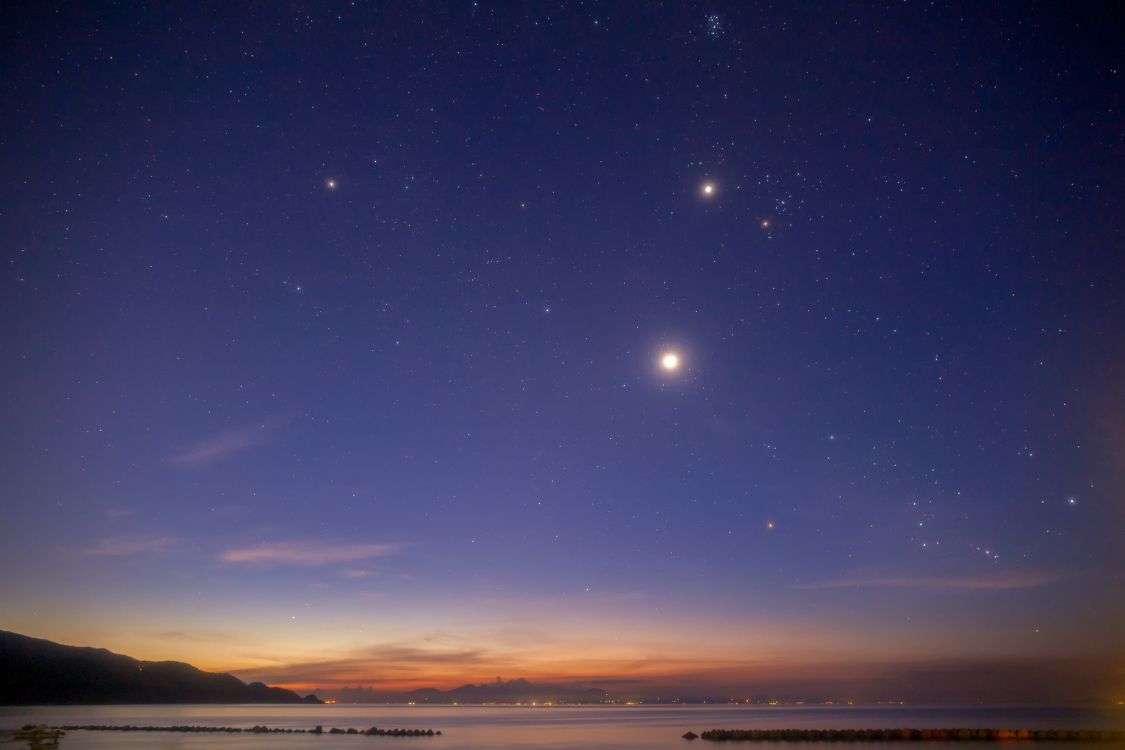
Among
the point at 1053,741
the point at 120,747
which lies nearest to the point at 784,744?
the point at 1053,741

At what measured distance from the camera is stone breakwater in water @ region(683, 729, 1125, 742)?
155 feet

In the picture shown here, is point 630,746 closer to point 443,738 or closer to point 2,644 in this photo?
point 443,738

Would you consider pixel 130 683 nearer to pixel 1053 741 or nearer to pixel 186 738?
pixel 186 738

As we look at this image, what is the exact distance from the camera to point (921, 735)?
51.6 meters

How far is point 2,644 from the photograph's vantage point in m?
200

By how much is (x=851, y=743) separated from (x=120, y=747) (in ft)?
164

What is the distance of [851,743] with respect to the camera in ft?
161

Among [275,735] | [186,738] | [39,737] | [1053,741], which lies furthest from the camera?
[275,735]

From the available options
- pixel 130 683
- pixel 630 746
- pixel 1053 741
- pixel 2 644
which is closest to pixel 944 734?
pixel 1053 741

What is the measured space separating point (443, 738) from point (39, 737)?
29615mm

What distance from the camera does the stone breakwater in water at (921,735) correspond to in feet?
155

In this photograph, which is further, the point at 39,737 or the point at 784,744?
the point at 784,744

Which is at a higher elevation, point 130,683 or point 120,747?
point 120,747

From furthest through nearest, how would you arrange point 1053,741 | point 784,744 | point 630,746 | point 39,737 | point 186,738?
1. point 186,738
2. point 630,746
3. point 784,744
4. point 1053,741
5. point 39,737
